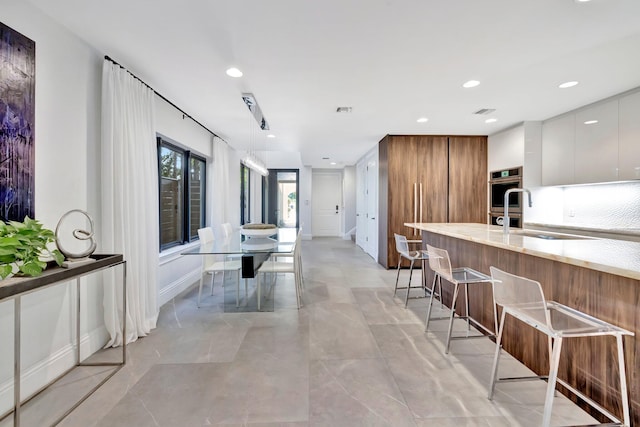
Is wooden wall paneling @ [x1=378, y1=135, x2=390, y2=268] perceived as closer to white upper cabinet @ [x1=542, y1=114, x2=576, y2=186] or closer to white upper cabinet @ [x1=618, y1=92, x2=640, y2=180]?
white upper cabinet @ [x1=542, y1=114, x2=576, y2=186]

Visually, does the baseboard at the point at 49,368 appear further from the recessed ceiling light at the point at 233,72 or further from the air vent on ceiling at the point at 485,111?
the air vent on ceiling at the point at 485,111

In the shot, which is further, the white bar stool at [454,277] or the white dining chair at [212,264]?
the white dining chair at [212,264]

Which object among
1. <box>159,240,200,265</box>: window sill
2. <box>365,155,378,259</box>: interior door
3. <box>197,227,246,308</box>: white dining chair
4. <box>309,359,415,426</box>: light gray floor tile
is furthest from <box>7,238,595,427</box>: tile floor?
<box>365,155,378,259</box>: interior door

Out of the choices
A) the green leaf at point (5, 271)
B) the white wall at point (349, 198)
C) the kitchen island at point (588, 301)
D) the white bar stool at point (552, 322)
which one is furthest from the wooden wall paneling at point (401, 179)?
the green leaf at point (5, 271)

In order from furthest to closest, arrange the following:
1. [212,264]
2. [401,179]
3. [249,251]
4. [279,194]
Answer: [279,194] → [401,179] → [212,264] → [249,251]

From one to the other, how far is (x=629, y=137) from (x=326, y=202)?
7.66 metres

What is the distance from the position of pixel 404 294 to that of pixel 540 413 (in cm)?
211

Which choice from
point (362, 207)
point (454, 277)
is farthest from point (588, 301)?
point (362, 207)

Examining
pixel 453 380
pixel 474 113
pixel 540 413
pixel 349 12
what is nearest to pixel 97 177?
pixel 349 12

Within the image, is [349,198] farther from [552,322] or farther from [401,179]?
[552,322]

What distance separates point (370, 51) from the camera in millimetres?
2240

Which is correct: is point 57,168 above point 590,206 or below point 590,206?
above

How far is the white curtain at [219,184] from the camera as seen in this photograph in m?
5.02

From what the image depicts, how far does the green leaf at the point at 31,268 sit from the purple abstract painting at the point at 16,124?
Result: 16.5 inches
